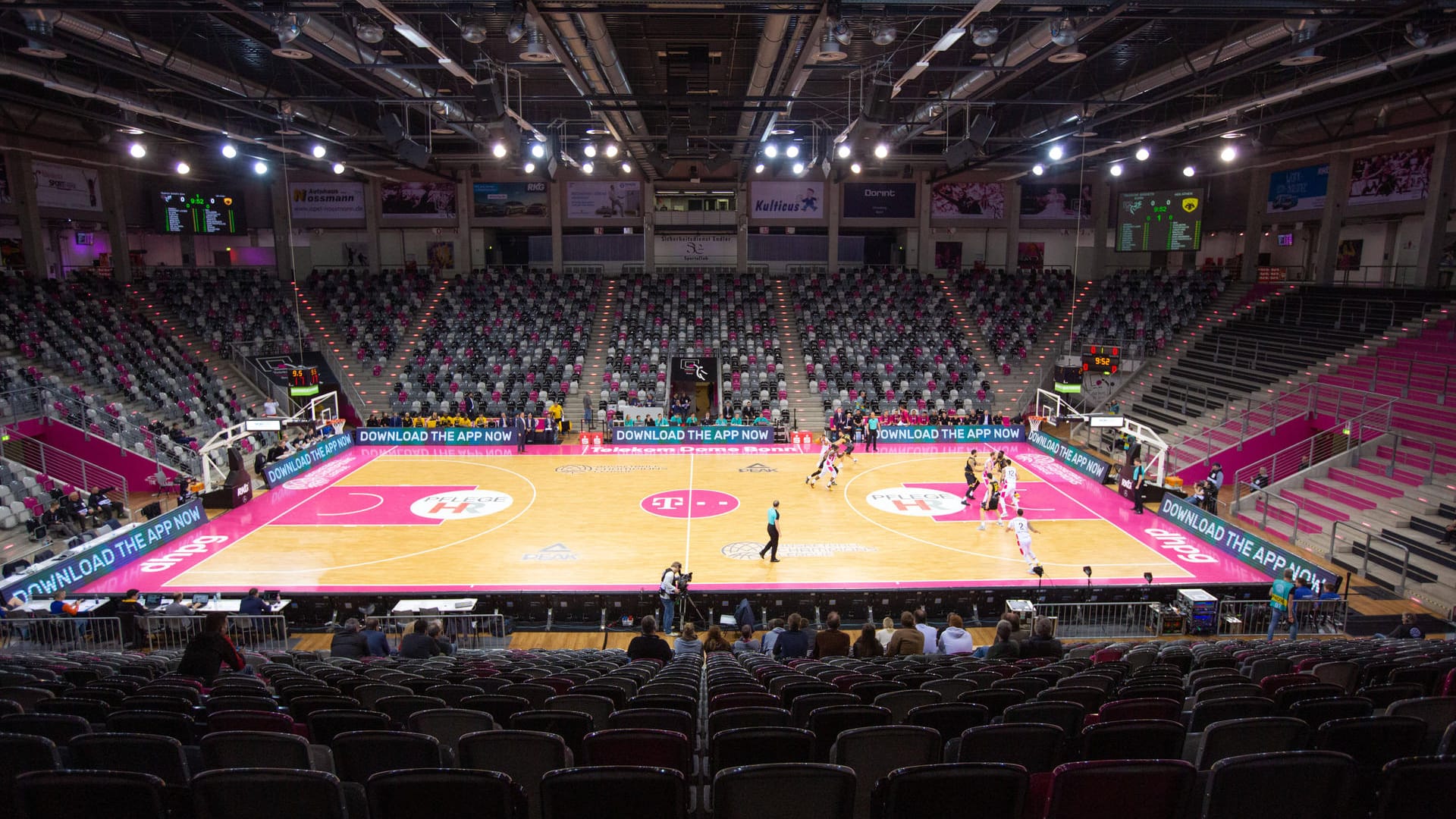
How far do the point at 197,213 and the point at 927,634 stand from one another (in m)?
38.2

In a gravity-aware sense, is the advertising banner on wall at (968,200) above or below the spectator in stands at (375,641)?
above

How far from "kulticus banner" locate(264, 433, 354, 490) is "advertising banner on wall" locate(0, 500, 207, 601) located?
3687mm

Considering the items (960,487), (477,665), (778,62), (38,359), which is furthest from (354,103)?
(477,665)

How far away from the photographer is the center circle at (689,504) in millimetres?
22547

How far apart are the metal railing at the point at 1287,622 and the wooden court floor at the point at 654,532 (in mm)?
1929

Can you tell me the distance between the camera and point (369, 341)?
126ft

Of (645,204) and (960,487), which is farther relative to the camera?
(645,204)

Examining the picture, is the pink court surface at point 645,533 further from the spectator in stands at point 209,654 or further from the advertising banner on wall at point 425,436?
the spectator in stands at point 209,654

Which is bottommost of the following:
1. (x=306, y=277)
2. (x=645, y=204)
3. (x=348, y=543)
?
(x=348, y=543)

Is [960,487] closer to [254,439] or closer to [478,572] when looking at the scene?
[478,572]

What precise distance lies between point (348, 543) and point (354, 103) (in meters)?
19.9

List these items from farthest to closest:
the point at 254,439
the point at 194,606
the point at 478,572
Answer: the point at 254,439, the point at 478,572, the point at 194,606

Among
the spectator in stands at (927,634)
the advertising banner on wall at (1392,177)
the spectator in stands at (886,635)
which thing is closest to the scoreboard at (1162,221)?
the advertising banner on wall at (1392,177)

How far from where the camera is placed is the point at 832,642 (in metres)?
11.5
